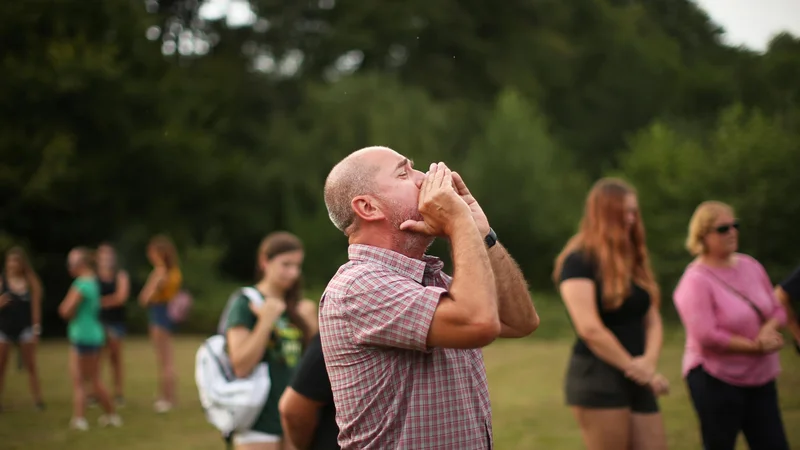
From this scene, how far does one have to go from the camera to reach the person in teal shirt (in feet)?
36.1

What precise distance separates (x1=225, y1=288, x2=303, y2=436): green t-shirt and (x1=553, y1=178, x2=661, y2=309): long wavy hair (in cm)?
178

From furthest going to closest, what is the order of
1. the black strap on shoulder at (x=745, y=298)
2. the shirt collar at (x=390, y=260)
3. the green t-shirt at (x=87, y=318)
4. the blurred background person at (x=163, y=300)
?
1. the blurred background person at (x=163, y=300)
2. the green t-shirt at (x=87, y=318)
3. the black strap on shoulder at (x=745, y=298)
4. the shirt collar at (x=390, y=260)

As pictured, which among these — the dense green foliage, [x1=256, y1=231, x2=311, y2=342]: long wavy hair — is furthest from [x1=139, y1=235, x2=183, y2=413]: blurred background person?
the dense green foliage

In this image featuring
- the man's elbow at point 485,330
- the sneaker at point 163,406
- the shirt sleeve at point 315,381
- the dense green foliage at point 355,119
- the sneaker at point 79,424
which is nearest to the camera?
the man's elbow at point 485,330

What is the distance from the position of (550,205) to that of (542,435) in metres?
25.0

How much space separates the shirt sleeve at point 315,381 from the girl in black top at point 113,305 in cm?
892

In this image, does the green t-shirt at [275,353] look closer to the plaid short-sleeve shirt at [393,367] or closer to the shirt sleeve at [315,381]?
the shirt sleeve at [315,381]

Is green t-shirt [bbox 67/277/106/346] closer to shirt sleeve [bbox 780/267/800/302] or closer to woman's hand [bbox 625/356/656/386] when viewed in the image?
woman's hand [bbox 625/356/656/386]

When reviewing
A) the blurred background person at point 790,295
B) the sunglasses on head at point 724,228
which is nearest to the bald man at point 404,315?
the sunglasses on head at point 724,228

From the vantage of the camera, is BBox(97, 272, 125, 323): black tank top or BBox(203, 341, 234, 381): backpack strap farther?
BBox(97, 272, 125, 323): black tank top

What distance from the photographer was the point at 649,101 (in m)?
42.7

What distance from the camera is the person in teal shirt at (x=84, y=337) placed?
1099 cm

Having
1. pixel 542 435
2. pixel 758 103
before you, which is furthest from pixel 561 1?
pixel 542 435

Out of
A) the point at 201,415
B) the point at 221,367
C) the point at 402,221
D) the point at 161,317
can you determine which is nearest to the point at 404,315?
the point at 402,221
